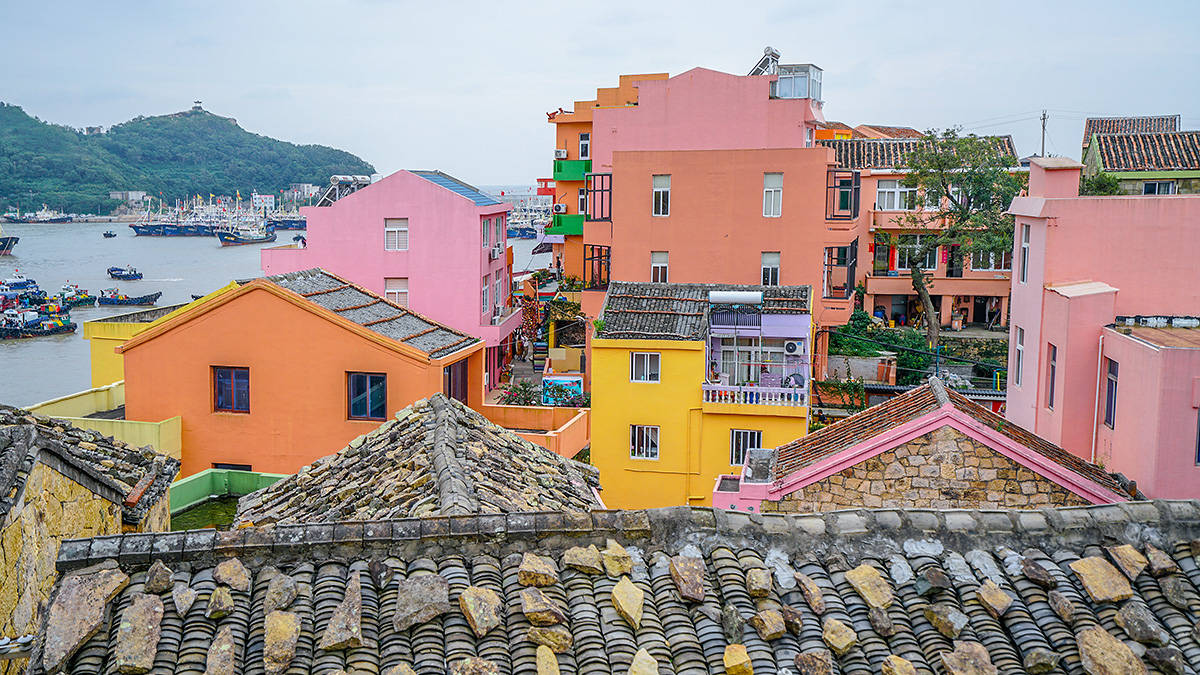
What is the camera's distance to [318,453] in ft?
69.4

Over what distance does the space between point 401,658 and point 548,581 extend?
0.94m

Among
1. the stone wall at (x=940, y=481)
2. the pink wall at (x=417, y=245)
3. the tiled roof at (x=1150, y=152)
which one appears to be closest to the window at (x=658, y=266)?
the pink wall at (x=417, y=245)

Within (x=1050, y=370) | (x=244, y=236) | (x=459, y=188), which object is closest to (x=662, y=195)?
(x=459, y=188)

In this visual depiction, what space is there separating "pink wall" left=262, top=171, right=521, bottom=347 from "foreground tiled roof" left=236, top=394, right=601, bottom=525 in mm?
21688

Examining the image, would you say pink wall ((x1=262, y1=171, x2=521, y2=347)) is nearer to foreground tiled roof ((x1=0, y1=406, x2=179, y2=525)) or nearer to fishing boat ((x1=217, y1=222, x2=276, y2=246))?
foreground tiled roof ((x1=0, y1=406, x2=179, y2=525))

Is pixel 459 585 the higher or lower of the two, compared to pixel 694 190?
lower

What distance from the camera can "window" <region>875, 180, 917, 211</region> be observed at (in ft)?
144

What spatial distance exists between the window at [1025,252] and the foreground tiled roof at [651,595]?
12.6m

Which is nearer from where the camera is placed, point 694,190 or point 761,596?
point 761,596

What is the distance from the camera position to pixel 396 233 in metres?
34.1

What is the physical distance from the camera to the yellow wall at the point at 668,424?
74.9 feet

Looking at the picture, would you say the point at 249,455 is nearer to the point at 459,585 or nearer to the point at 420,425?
the point at 420,425

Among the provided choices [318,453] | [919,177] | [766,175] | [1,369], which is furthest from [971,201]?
[1,369]

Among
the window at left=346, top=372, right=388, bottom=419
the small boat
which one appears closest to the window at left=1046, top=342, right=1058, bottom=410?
the window at left=346, top=372, right=388, bottom=419
